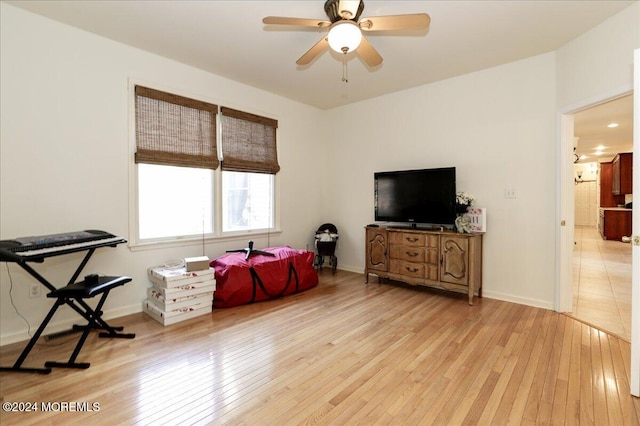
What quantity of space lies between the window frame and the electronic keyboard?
63 centimetres

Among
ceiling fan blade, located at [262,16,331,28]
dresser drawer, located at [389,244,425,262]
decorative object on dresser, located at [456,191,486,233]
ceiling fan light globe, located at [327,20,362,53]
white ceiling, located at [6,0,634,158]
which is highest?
white ceiling, located at [6,0,634,158]

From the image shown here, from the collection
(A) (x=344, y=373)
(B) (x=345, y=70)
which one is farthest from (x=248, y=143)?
(A) (x=344, y=373)

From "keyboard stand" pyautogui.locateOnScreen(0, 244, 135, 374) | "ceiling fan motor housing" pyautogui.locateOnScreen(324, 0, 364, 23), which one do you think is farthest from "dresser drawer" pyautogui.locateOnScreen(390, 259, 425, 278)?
"keyboard stand" pyautogui.locateOnScreen(0, 244, 135, 374)

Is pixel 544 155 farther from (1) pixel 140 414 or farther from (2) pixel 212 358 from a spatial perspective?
(1) pixel 140 414

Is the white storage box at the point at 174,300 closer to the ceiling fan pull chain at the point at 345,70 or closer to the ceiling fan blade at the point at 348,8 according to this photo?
the ceiling fan blade at the point at 348,8

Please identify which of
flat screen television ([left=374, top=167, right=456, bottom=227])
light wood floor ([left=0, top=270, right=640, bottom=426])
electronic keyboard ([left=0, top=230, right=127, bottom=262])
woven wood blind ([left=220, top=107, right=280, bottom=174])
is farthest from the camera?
woven wood blind ([left=220, top=107, right=280, bottom=174])

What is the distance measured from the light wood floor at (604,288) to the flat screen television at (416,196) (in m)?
1.65

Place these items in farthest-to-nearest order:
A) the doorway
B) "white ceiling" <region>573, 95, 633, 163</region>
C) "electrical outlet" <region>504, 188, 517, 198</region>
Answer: "white ceiling" <region>573, 95, 633, 163</region>
"electrical outlet" <region>504, 188, 517, 198</region>
the doorway

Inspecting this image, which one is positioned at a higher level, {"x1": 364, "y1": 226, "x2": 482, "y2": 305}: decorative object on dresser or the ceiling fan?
the ceiling fan

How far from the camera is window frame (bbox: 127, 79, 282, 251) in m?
3.18

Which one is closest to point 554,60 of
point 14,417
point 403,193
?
Result: point 403,193

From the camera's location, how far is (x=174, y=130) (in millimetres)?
3477

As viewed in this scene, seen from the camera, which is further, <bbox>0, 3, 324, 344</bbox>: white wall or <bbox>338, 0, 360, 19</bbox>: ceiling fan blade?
<bbox>0, 3, 324, 344</bbox>: white wall

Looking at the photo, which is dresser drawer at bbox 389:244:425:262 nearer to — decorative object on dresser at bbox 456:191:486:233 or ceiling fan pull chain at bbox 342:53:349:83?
decorative object on dresser at bbox 456:191:486:233
